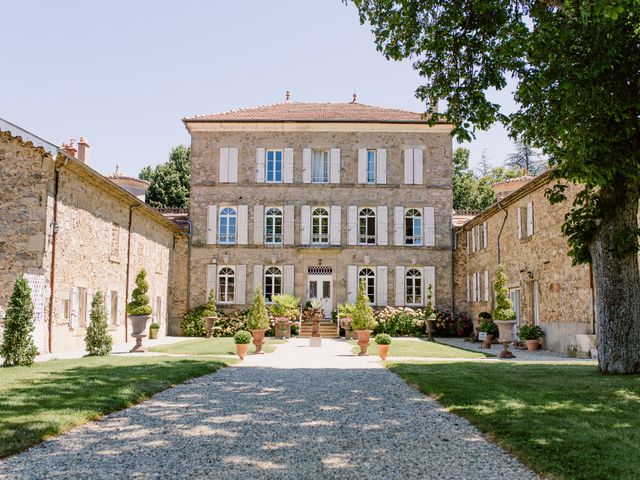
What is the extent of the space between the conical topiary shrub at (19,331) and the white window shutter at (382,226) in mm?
16417

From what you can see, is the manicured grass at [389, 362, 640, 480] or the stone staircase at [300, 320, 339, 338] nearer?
the manicured grass at [389, 362, 640, 480]

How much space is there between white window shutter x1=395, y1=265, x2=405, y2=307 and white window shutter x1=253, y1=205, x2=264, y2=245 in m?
5.67

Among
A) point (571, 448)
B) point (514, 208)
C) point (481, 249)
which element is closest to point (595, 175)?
point (571, 448)

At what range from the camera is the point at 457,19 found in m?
9.80

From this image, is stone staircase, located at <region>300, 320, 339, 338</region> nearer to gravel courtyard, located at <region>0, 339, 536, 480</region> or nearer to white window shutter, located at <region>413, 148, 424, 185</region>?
white window shutter, located at <region>413, 148, 424, 185</region>

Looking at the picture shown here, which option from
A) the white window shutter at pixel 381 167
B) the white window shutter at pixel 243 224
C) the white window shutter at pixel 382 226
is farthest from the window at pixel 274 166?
the white window shutter at pixel 382 226

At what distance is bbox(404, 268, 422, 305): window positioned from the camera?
25.5 meters

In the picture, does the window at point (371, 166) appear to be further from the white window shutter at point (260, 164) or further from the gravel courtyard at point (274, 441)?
the gravel courtyard at point (274, 441)

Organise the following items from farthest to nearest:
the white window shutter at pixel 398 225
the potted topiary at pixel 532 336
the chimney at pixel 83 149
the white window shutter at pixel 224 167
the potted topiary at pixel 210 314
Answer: the white window shutter at pixel 224 167 → the white window shutter at pixel 398 225 → the potted topiary at pixel 210 314 → the chimney at pixel 83 149 → the potted topiary at pixel 532 336

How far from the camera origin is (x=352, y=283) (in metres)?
25.3

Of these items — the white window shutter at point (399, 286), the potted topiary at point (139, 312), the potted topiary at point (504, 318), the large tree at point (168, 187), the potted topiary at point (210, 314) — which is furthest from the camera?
the large tree at point (168, 187)

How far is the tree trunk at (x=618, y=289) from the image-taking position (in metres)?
9.43

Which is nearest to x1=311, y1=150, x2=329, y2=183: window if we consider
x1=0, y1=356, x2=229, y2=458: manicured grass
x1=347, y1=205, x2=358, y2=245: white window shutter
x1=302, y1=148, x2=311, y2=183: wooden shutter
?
x1=302, y1=148, x2=311, y2=183: wooden shutter

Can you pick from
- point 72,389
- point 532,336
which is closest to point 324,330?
point 532,336
